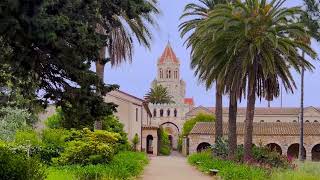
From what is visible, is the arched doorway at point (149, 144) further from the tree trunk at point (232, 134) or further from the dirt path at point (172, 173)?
the tree trunk at point (232, 134)

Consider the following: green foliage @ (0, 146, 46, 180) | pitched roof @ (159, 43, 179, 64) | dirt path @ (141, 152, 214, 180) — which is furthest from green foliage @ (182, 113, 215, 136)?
green foliage @ (0, 146, 46, 180)

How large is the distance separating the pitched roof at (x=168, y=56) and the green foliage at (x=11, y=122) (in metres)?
87.7

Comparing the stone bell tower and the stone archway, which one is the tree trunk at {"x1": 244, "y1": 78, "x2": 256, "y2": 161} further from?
the stone bell tower

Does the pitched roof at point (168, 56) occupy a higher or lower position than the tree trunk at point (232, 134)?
higher

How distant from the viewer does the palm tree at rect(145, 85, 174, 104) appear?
115688 millimetres

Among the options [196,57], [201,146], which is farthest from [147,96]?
[196,57]

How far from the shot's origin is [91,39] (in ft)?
39.5

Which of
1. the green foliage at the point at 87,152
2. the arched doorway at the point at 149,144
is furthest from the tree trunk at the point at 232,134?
the arched doorway at the point at 149,144

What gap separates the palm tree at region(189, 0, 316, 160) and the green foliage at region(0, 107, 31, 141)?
12.9 metres

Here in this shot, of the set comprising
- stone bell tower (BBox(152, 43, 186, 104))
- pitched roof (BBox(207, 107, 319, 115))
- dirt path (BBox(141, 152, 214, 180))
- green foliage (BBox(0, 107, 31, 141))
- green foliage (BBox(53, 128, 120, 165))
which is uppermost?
stone bell tower (BBox(152, 43, 186, 104))

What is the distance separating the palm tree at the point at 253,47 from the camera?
27812 millimetres

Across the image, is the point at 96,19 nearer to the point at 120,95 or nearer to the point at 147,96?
the point at 120,95

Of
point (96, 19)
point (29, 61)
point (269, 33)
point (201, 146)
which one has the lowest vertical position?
point (201, 146)

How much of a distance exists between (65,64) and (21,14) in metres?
4.72
